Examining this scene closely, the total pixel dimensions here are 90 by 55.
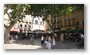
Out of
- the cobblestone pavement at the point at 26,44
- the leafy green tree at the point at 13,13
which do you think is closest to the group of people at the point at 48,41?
the cobblestone pavement at the point at 26,44

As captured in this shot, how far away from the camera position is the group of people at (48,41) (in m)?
4.57

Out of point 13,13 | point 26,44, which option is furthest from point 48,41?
point 13,13

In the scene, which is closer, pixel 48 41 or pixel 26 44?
pixel 26 44

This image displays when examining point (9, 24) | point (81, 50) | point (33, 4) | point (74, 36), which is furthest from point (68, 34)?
point (9, 24)

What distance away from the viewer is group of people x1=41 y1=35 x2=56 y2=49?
4570mm

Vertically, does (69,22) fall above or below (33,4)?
below

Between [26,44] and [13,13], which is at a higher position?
[13,13]

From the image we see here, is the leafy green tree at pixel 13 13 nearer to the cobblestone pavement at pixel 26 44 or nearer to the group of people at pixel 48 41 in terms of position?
the cobblestone pavement at pixel 26 44

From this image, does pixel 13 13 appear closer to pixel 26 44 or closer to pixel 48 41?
pixel 26 44

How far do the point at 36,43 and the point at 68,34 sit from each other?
77 centimetres

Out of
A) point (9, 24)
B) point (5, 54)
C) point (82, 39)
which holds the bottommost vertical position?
point (5, 54)

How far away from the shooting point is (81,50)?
461cm

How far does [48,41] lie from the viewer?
4.65 meters

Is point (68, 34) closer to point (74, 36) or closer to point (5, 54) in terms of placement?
point (74, 36)
